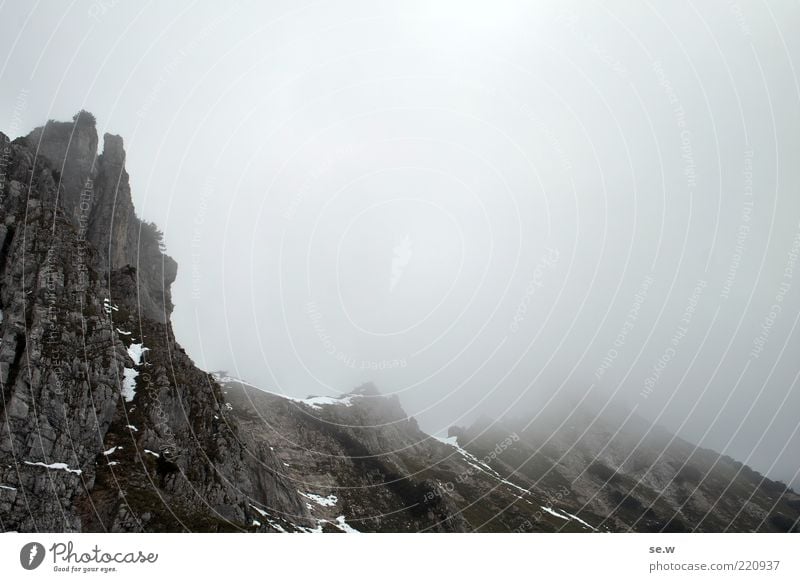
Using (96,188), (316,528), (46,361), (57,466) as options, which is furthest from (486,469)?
(46,361)

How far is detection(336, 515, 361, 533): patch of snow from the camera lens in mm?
72188

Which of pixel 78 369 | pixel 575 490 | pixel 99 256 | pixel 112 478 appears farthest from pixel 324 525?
pixel 575 490

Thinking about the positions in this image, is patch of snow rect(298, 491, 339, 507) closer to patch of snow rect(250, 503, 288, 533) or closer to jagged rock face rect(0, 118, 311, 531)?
jagged rock face rect(0, 118, 311, 531)

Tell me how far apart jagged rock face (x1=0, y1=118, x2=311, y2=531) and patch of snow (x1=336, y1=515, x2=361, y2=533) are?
36.7 feet

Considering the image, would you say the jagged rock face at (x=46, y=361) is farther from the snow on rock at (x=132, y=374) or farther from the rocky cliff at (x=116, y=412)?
the snow on rock at (x=132, y=374)

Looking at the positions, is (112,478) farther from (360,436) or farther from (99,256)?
(360,436)

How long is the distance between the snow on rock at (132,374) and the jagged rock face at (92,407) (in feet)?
0.43

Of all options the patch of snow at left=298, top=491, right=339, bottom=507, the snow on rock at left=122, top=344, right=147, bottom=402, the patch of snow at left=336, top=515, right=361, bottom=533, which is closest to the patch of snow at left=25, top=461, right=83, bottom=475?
the snow on rock at left=122, top=344, right=147, bottom=402

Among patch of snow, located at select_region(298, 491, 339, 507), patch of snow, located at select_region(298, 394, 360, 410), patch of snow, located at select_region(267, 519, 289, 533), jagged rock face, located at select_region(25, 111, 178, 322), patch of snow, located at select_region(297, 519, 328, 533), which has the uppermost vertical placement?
jagged rock face, located at select_region(25, 111, 178, 322)

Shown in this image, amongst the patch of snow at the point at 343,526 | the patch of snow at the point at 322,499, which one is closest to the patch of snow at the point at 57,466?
the patch of snow at the point at 343,526

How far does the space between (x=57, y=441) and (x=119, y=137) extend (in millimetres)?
65491

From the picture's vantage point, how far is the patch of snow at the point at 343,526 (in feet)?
237

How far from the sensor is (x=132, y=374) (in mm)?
48469
